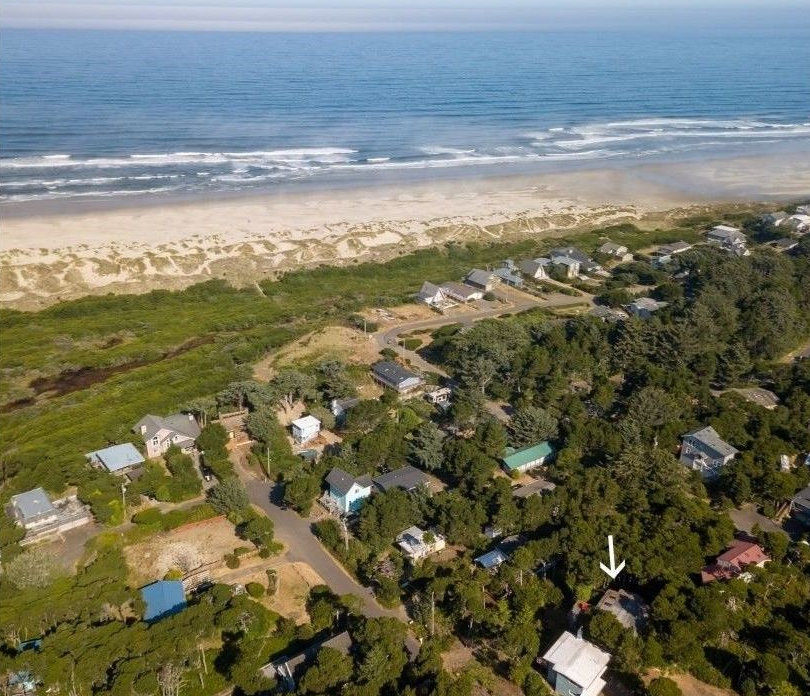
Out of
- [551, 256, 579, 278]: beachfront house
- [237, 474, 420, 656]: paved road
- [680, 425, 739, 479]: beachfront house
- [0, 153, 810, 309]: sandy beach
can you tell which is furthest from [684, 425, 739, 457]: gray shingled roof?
[0, 153, 810, 309]: sandy beach

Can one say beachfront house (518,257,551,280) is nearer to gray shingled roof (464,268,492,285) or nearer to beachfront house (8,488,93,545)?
gray shingled roof (464,268,492,285)

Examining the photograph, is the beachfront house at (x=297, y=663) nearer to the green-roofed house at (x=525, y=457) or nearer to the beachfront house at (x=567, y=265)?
the green-roofed house at (x=525, y=457)

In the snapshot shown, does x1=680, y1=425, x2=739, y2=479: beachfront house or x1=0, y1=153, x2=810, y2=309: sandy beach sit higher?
x1=680, y1=425, x2=739, y2=479: beachfront house

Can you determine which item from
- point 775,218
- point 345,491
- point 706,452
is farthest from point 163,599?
point 775,218

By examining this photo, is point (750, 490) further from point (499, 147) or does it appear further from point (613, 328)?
point (499, 147)

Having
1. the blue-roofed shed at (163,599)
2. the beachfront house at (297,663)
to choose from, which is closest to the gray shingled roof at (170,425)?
the blue-roofed shed at (163,599)

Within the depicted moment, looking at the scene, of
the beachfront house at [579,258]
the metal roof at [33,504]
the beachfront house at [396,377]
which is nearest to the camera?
the metal roof at [33,504]

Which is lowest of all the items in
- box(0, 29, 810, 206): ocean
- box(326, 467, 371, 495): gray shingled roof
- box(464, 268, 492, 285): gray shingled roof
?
box(0, 29, 810, 206): ocean

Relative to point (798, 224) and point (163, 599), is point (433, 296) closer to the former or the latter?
point (163, 599)
